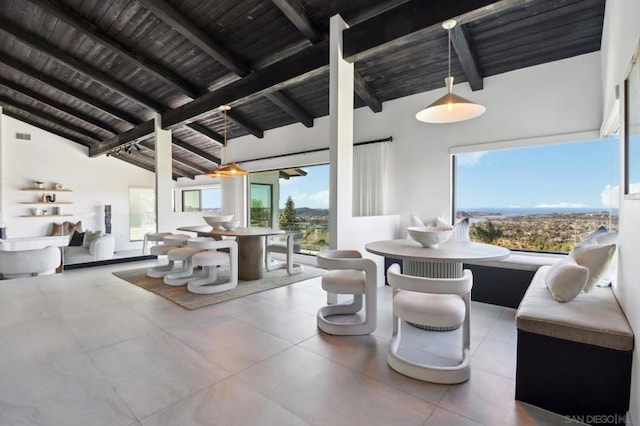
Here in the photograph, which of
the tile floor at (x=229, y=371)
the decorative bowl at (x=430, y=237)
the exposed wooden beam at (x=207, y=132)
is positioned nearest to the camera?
the tile floor at (x=229, y=371)

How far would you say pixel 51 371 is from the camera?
7.18 ft

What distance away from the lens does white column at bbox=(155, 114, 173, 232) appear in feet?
21.1

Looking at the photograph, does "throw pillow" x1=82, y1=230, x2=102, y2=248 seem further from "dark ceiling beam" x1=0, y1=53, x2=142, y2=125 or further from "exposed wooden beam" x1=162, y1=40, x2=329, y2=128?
"exposed wooden beam" x1=162, y1=40, x2=329, y2=128

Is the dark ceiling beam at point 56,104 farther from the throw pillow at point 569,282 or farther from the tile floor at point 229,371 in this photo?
the throw pillow at point 569,282

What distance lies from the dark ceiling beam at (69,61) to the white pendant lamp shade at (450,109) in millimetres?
5519

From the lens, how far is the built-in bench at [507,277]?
3482mm

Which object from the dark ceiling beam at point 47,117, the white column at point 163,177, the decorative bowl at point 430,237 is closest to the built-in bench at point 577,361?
the decorative bowl at point 430,237

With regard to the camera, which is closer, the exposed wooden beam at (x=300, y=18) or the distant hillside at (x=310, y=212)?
the exposed wooden beam at (x=300, y=18)

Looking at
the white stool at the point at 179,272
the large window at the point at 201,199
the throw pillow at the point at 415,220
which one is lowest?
the white stool at the point at 179,272

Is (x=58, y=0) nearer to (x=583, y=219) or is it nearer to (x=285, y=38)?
(x=285, y=38)

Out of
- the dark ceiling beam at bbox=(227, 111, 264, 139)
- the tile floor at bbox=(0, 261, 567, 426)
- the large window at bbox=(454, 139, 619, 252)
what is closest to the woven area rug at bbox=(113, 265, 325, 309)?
the tile floor at bbox=(0, 261, 567, 426)

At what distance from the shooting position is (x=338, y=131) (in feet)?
11.7

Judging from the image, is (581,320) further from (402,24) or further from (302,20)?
(302,20)

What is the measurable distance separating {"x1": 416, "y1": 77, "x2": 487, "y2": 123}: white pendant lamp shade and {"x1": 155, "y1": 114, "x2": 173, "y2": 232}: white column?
5.64 metres
